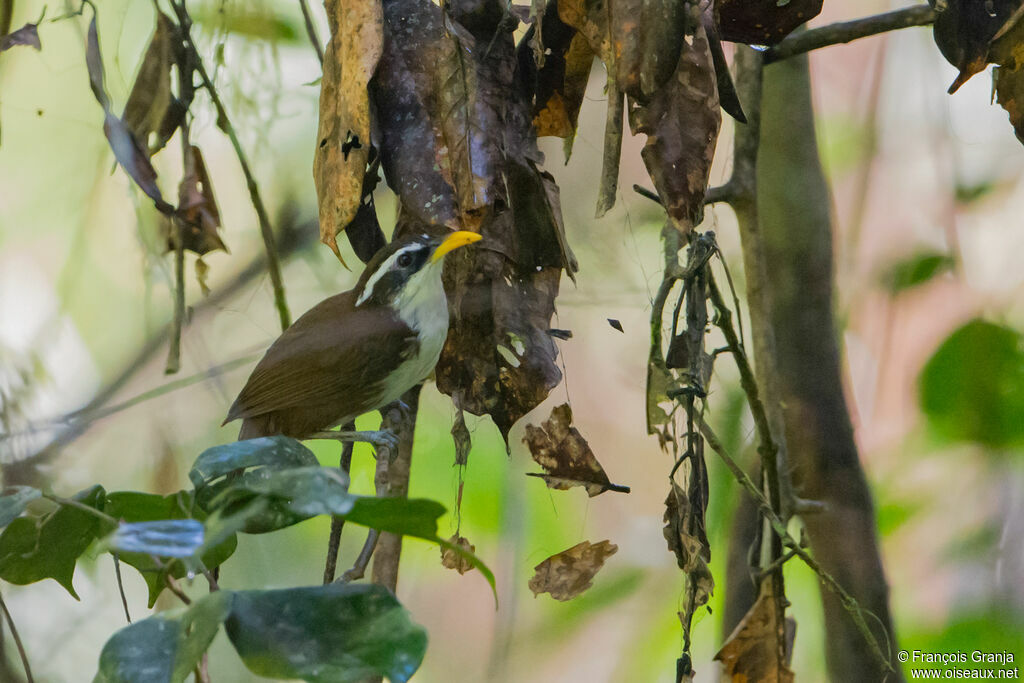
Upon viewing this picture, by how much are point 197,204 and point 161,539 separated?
857 millimetres

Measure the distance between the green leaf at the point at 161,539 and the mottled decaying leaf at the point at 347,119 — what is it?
45 centimetres

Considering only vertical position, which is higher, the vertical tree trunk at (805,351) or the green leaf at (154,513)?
the vertical tree trunk at (805,351)

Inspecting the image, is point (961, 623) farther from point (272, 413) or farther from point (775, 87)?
point (272, 413)

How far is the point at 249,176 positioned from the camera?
1.34 meters

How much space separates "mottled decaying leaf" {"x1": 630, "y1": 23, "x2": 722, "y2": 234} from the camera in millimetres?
861

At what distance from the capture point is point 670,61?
0.83 meters

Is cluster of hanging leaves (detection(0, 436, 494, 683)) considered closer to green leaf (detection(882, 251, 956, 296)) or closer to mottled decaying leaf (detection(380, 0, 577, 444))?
mottled decaying leaf (detection(380, 0, 577, 444))

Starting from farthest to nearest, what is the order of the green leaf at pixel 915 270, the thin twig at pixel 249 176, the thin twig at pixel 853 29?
the green leaf at pixel 915 270 → the thin twig at pixel 249 176 → the thin twig at pixel 853 29

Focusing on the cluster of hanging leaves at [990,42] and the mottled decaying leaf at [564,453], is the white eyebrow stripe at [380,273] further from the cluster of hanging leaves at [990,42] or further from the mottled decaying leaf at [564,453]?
the cluster of hanging leaves at [990,42]

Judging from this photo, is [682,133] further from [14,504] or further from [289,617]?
[14,504]

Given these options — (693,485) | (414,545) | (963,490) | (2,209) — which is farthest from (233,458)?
(963,490)

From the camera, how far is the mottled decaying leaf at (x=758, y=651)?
1144 mm

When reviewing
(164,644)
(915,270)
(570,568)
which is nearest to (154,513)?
(164,644)

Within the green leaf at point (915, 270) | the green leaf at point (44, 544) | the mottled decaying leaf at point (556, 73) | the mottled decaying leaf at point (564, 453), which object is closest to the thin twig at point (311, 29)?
the mottled decaying leaf at point (556, 73)
